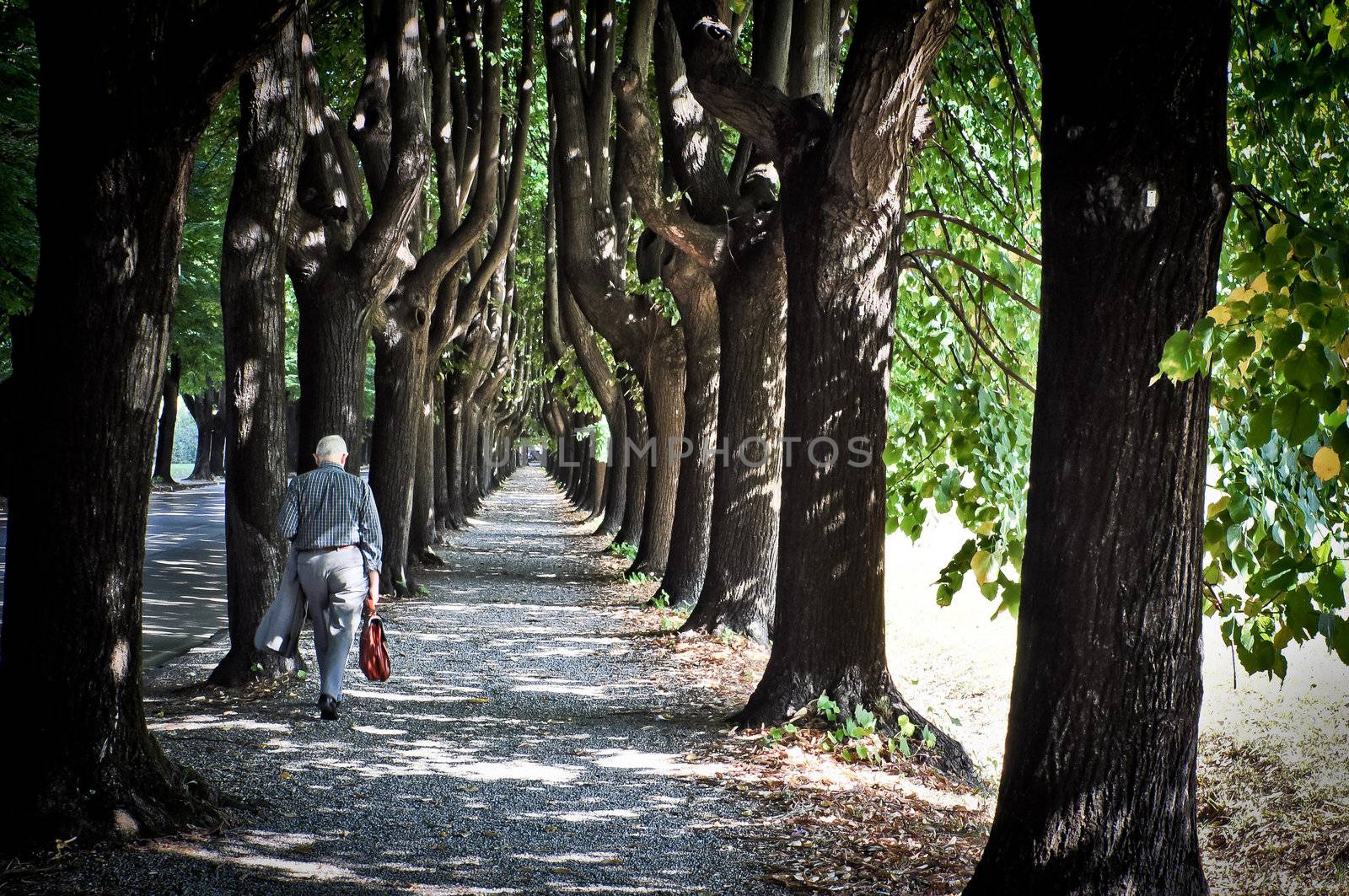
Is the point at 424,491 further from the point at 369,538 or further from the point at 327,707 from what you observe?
the point at 327,707

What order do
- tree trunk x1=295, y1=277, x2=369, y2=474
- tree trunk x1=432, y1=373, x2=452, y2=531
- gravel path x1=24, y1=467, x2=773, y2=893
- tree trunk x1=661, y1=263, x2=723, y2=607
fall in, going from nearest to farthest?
gravel path x1=24, y1=467, x2=773, y2=893
tree trunk x1=295, y1=277, x2=369, y2=474
tree trunk x1=661, y1=263, x2=723, y2=607
tree trunk x1=432, y1=373, x2=452, y2=531

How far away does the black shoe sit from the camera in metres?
8.06

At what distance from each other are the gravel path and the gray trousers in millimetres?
342

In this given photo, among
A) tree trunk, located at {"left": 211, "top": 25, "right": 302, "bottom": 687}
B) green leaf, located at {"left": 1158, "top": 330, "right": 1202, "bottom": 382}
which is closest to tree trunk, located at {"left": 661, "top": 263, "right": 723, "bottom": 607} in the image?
tree trunk, located at {"left": 211, "top": 25, "right": 302, "bottom": 687}

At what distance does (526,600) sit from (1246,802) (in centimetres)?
954

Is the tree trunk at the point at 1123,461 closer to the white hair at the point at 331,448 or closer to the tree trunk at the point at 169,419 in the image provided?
the white hair at the point at 331,448

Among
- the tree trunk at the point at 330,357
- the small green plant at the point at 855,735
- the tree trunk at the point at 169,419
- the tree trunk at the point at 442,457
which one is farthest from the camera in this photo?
the tree trunk at the point at 169,419

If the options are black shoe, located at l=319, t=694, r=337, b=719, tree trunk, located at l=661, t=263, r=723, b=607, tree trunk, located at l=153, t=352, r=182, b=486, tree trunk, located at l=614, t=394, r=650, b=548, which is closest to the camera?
black shoe, located at l=319, t=694, r=337, b=719

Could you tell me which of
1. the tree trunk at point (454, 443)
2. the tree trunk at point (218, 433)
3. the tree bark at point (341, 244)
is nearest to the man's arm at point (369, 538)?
the tree bark at point (341, 244)

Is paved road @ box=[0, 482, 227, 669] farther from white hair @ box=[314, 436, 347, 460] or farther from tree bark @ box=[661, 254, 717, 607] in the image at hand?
tree bark @ box=[661, 254, 717, 607]

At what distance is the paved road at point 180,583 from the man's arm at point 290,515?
1.77 metres

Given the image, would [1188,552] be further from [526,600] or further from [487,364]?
[487,364]

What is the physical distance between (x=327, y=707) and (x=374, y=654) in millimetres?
558

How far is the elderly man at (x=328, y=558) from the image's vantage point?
26.9 ft
